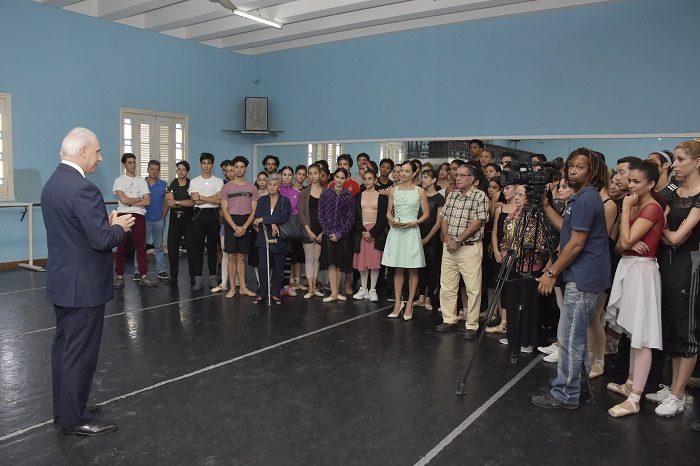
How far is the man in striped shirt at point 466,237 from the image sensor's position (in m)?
4.70

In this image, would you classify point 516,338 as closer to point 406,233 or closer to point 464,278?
point 464,278

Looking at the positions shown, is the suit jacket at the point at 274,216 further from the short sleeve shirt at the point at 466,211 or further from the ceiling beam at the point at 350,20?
the ceiling beam at the point at 350,20

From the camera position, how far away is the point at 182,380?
367 cm

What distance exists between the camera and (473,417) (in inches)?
125

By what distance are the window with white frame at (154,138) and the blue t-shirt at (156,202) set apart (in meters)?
2.29

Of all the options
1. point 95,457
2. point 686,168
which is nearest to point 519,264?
point 686,168

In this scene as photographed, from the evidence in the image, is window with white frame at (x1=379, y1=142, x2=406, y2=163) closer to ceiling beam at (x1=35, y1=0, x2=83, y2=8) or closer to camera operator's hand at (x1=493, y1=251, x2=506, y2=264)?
camera operator's hand at (x1=493, y1=251, x2=506, y2=264)

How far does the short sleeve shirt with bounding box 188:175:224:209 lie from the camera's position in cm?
654

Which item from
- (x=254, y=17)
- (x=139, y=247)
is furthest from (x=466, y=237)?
(x=254, y=17)

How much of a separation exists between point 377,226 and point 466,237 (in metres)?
1.26

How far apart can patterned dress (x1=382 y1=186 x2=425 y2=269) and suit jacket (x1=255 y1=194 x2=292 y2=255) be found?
46.0 inches

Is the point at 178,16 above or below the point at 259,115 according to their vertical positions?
above

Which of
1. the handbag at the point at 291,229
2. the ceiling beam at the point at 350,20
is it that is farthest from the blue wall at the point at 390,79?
the handbag at the point at 291,229

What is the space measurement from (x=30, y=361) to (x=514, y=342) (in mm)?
3560
